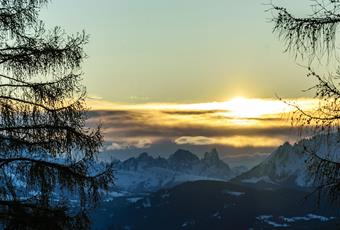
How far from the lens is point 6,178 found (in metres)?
13.8

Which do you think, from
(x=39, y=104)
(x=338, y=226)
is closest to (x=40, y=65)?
(x=39, y=104)

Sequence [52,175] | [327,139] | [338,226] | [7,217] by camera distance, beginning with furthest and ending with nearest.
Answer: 1. [52,175]
2. [7,217]
3. [338,226]
4. [327,139]

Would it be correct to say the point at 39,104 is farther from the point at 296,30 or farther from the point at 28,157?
the point at 296,30

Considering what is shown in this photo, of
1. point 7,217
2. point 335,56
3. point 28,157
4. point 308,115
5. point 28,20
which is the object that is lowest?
point 7,217

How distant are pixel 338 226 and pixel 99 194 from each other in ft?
20.8

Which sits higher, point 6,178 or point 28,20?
point 28,20

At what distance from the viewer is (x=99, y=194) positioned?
50.1 feet

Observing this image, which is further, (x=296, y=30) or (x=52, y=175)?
(x=52, y=175)

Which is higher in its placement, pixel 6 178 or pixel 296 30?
pixel 296 30

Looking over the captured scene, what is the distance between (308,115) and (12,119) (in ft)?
21.2

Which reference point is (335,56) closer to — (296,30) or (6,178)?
(296,30)

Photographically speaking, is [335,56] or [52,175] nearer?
[335,56]

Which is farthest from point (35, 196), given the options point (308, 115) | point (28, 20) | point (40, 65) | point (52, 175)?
point (308, 115)

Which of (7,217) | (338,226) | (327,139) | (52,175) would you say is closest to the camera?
(327,139)
